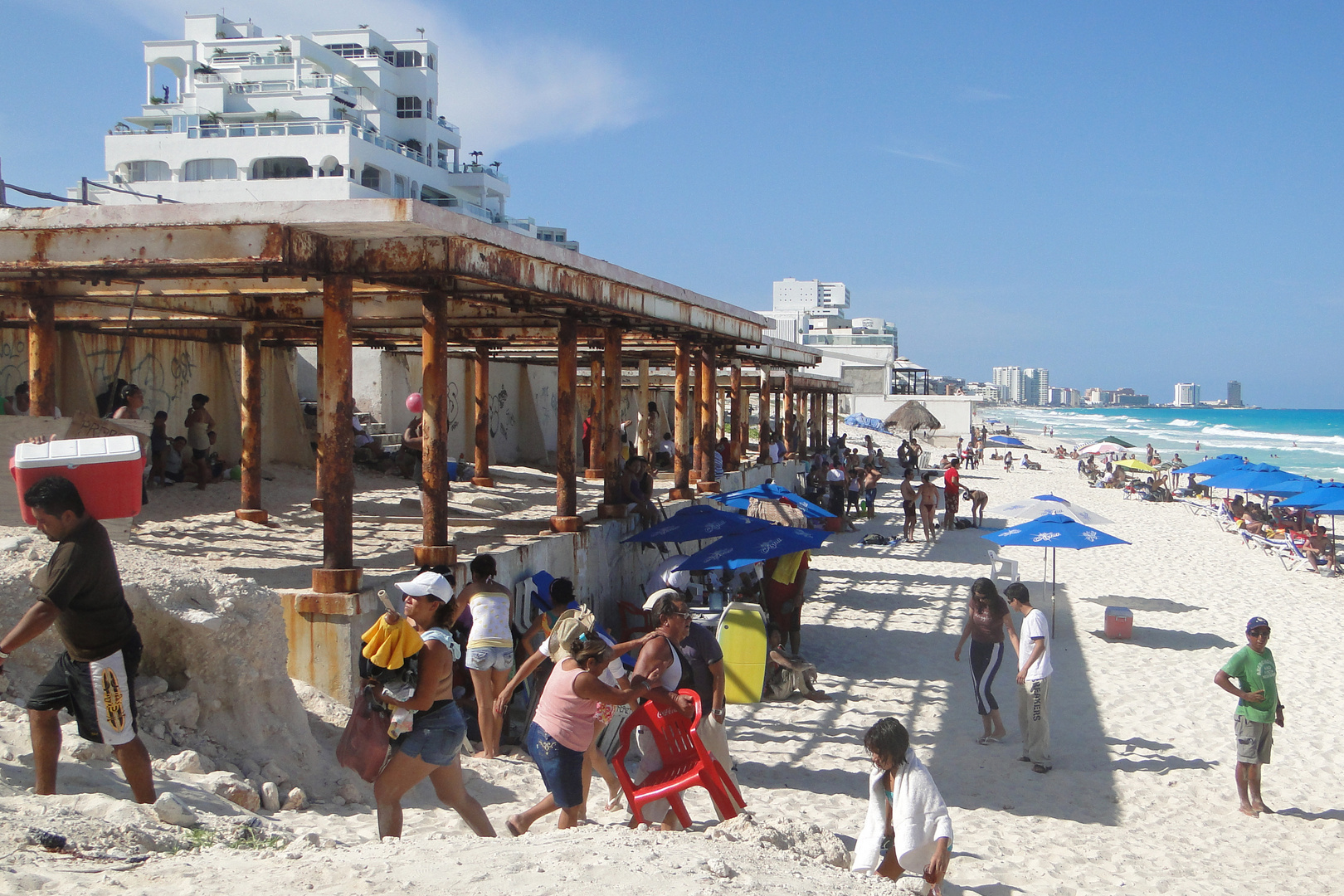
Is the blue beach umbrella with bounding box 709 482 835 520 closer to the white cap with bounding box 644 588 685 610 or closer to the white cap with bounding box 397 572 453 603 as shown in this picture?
the white cap with bounding box 644 588 685 610

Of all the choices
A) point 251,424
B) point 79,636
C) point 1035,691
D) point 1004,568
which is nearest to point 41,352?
point 251,424

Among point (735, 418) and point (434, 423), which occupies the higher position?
point (434, 423)

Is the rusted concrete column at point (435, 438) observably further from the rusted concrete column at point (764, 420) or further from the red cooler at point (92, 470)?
the rusted concrete column at point (764, 420)

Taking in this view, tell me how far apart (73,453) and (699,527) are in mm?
5760

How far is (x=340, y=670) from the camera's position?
608 centimetres

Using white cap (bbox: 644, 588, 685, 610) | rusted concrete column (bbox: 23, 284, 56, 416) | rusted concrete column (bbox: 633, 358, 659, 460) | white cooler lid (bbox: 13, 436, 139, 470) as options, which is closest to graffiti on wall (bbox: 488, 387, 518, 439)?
rusted concrete column (bbox: 633, 358, 659, 460)

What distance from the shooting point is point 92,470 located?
14.2 feet

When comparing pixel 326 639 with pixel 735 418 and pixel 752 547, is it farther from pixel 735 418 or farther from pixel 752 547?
pixel 735 418

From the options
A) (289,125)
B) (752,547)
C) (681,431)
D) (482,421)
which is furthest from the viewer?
(289,125)

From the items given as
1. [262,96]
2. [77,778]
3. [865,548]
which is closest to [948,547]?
[865,548]

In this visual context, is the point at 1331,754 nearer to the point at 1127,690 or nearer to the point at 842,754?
the point at 1127,690

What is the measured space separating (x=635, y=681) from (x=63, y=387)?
9986mm

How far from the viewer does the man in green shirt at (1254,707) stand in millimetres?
6297

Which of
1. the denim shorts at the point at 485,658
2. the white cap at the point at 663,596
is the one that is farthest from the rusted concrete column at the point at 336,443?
the white cap at the point at 663,596
